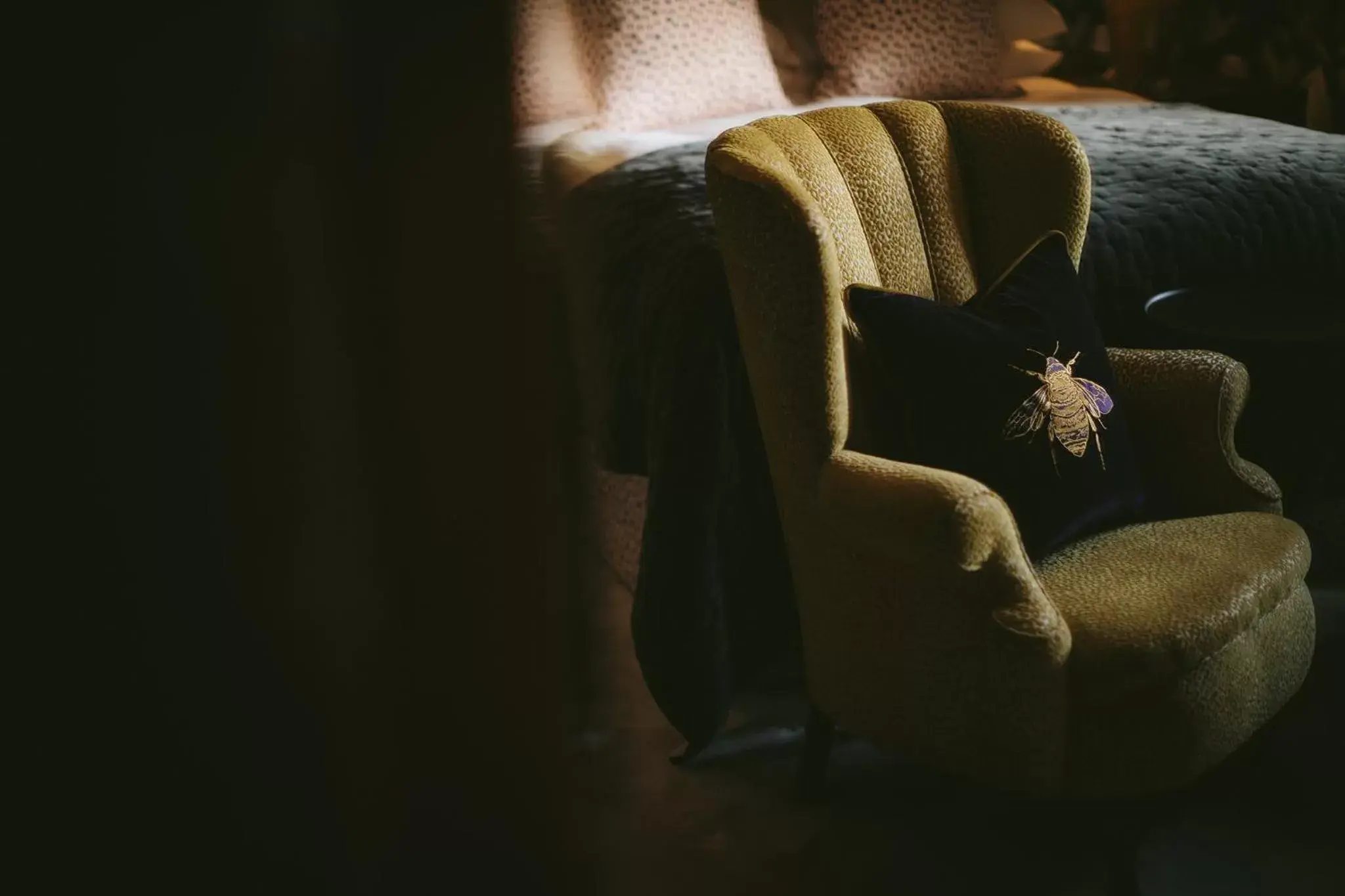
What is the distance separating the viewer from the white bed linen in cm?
269

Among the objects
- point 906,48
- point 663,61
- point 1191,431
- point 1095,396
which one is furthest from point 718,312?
point 906,48

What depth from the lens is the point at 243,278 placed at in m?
0.35

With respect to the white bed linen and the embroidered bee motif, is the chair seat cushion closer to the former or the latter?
the embroidered bee motif

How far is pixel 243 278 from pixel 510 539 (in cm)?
11

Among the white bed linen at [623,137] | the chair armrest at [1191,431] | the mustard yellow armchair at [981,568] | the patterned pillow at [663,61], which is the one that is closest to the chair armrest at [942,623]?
the mustard yellow armchair at [981,568]

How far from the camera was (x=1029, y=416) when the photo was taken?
1598mm

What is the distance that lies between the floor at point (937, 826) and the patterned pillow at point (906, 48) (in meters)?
2.10

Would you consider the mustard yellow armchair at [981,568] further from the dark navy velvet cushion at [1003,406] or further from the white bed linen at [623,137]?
the white bed linen at [623,137]

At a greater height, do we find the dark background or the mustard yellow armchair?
the dark background

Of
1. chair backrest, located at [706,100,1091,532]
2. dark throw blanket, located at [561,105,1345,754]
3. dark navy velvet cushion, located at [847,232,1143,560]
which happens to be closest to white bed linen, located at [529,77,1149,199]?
dark throw blanket, located at [561,105,1345,754]

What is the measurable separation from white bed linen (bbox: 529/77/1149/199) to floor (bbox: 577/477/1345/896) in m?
1.20

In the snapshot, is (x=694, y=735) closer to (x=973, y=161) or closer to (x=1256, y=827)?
(x=1256, y=827)

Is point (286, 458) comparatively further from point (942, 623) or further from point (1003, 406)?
point (1003, 406)

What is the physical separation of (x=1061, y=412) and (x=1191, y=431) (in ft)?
0.83
